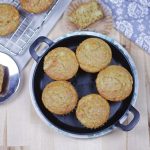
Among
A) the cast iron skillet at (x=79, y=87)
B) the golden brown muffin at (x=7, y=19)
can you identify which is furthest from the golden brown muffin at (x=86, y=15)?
the golden brown muffin at (x=7, y=19)

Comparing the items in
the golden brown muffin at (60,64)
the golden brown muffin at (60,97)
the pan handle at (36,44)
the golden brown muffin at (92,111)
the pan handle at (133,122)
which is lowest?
the pan handle at (133,122)

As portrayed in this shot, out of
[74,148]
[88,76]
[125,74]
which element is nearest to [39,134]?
[74,148]

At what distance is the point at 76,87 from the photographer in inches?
52.7

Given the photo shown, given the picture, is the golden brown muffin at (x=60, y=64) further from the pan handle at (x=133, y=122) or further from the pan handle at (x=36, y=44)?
the pan handle at (x=133, y=122)

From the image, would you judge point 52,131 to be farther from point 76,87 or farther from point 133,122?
point 133,122

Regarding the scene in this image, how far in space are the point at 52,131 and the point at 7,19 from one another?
42 cm

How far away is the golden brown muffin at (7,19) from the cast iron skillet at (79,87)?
134mm

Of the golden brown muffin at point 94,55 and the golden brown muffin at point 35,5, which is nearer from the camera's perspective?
the golden brown muffin at point 94,55

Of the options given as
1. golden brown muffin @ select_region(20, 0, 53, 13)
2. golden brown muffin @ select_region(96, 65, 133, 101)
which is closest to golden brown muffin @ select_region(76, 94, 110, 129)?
golden brown muffin @ select_region(96, 65, 133, 101)

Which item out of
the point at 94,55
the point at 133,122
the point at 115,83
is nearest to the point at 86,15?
the point at 94,55

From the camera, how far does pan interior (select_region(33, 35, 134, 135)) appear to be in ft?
4.29

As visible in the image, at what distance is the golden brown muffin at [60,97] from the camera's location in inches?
49.5

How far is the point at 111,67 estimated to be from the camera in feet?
4.19

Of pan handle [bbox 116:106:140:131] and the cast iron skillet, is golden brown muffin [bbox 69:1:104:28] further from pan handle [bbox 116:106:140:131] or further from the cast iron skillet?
pan handle [bbox 116:106:140:131]
